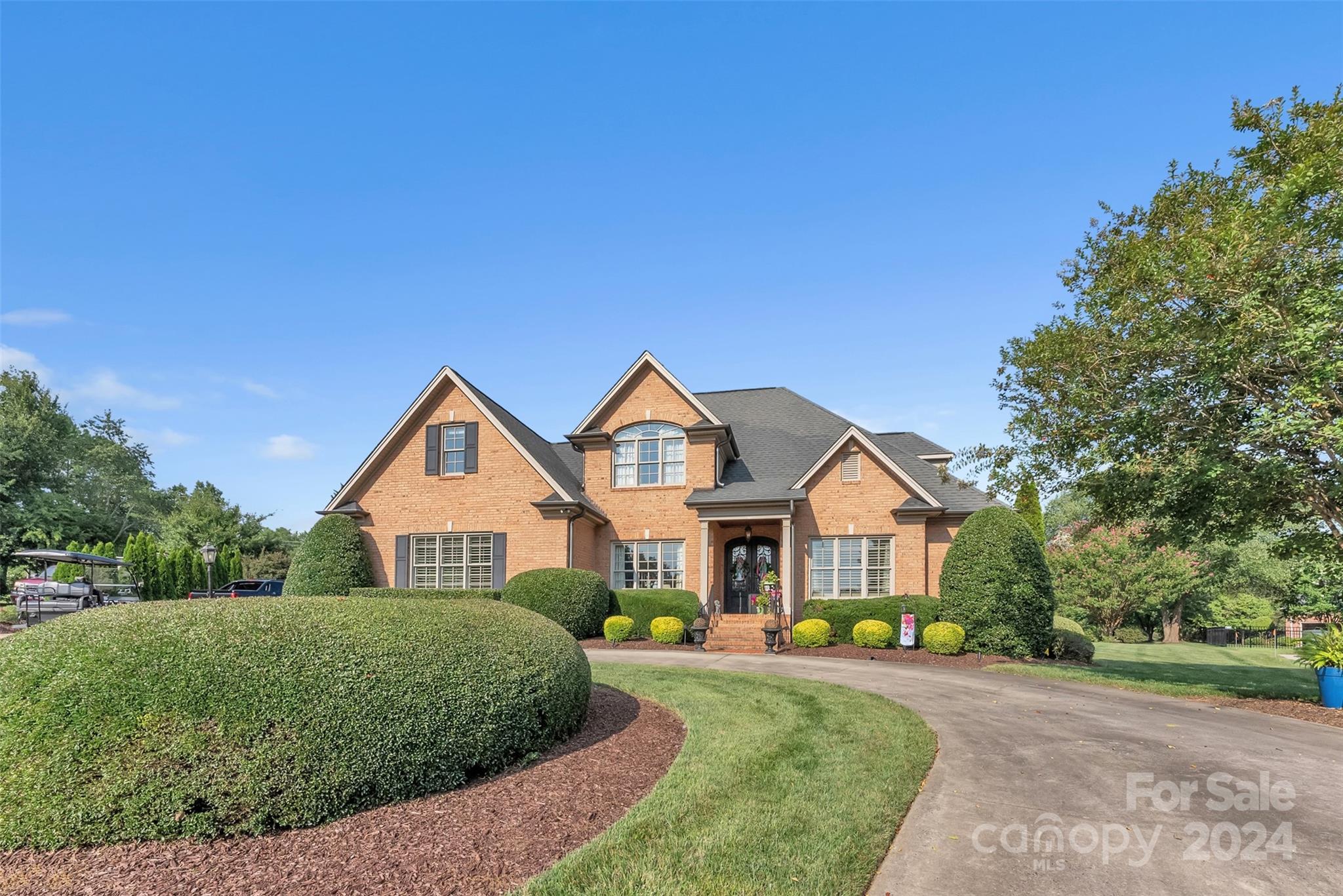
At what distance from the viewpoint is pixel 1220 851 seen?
4.68 m

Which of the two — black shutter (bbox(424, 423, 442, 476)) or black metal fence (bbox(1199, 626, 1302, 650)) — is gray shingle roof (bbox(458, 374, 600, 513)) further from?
black metal fence (bbox(1199, 626, 1302, 650))

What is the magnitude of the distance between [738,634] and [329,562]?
40.0ft

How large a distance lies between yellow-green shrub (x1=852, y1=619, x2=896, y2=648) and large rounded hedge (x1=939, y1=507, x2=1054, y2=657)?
153cm

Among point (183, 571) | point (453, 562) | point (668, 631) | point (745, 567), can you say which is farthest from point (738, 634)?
point (183, 571)

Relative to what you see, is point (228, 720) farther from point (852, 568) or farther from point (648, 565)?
point (852, 568)

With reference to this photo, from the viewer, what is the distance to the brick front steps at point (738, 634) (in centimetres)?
1777

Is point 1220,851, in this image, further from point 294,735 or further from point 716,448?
point 716,448

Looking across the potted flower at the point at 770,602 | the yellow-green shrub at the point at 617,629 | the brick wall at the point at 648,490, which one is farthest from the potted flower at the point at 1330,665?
the brick wall at the point at 648,490

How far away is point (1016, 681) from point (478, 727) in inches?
421

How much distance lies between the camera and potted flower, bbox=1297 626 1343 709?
10273 millimetres

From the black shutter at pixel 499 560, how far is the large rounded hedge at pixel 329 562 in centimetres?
410

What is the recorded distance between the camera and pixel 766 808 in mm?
5105

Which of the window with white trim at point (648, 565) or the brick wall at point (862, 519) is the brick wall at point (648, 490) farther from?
the brick wall at point (862, 519)

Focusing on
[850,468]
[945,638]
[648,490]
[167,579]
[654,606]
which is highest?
[850,468]
